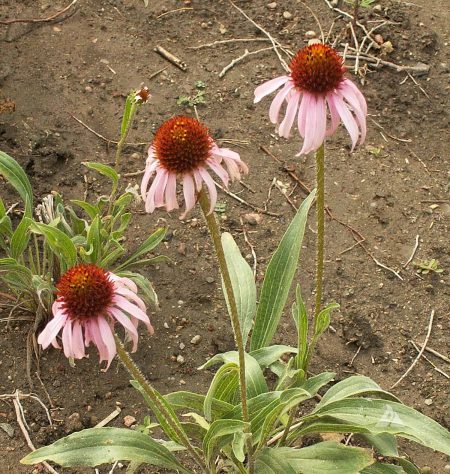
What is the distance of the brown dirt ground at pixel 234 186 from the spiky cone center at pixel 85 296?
1.07m

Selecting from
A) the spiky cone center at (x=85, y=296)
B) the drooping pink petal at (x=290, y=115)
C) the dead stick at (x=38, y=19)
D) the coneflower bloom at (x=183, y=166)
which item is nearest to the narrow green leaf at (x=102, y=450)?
the spiky cone center at (x=85, y=296)

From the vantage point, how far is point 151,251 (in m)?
3.12

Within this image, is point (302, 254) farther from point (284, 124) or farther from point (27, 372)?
point (284, 124)

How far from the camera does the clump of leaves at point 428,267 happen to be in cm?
314

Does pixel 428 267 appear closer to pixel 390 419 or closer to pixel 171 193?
pixel 390 419

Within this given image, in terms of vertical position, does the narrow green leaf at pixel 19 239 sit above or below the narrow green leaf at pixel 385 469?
above

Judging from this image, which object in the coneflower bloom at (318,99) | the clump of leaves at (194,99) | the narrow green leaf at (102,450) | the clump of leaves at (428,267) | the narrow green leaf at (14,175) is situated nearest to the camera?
the coneflower bloom at (318,99)

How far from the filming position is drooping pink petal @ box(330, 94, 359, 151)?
1.65 m

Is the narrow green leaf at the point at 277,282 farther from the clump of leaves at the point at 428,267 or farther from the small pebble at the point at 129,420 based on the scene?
the clump of leaves at the point at 428,267

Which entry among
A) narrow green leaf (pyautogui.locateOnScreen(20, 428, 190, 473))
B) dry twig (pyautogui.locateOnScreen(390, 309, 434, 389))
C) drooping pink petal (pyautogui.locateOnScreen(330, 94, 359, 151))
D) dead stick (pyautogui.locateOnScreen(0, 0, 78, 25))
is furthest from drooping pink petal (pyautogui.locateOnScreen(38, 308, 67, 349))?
dead stick (pyautogui.locateOnScreen(0, 0, 78, 25))

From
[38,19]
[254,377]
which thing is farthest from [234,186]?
[38,19]

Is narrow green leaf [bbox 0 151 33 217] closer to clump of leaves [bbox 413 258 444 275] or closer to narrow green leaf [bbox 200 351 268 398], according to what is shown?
narrow green leaf [bbox 200 351 268 398]

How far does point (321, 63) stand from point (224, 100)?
2.03 meters

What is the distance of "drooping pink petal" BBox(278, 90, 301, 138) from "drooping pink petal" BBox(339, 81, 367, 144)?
0.10 meters
